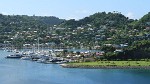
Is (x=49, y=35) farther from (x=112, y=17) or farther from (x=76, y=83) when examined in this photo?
(x=76, y=83)

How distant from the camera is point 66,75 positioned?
47312 mm

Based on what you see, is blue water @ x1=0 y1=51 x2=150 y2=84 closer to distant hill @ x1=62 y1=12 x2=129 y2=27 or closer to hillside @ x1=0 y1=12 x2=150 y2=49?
hillside @ x1=0 y1=12 x2=150 y2=49

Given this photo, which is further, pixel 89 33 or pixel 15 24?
pixel 15 24

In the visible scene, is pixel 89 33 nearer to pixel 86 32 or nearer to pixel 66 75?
pixel 86 32

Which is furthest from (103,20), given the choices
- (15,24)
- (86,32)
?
(15,24)

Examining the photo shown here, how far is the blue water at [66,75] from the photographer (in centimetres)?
4350

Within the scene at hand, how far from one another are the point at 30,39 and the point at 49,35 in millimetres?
6475

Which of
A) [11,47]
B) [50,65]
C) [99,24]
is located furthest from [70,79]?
[99,24]

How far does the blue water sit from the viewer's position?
1713 inches

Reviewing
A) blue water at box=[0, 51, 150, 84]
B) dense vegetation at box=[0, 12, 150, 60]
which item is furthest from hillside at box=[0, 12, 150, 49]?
blue water at box=[0, 51, 150, 84]

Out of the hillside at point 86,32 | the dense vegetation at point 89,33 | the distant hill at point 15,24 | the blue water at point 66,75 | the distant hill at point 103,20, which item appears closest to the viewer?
the blue water at point 66,75

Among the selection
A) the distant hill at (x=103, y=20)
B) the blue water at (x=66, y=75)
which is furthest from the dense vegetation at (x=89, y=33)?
the blue water at (x=66, y=75)

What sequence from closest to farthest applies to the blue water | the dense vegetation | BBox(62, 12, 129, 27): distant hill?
the blue water → the dense vegetation → BBox(62, 12, 129, 27): distant hill

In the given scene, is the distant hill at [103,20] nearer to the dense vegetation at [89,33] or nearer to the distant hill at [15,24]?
the dense vegetation at [89,33]
